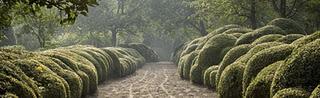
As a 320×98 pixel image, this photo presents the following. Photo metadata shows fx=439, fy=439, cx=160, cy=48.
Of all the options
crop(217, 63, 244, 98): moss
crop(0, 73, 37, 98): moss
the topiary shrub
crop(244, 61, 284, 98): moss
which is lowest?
the topiary shrub

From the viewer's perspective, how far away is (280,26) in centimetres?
2166

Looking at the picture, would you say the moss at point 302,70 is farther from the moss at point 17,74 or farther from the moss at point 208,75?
the moss at point 208,75

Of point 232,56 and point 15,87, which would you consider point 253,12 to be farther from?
point 15,87

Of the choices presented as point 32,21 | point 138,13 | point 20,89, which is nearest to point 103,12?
point 138,13

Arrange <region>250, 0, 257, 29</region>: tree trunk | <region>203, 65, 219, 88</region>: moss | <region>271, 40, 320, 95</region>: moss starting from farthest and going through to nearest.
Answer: <region>250, 0, 257, 29</region>: tree trunk, <region>203, 65, 219, 88</region>: moss, <region>271, 40, 320, 95</region>: moss

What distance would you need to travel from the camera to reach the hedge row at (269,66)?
30.5ft

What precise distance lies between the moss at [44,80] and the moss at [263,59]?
5.45 meters

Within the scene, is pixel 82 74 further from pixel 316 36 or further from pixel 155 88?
pixel 316 36

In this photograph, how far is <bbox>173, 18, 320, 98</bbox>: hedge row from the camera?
9.29 meters

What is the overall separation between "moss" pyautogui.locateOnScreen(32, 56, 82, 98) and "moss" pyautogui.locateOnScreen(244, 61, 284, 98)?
6.05 metres

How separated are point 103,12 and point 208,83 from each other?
40602mm

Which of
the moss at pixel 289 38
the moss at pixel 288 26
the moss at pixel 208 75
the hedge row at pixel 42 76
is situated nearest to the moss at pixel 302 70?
the hedge row at pixel 42 76

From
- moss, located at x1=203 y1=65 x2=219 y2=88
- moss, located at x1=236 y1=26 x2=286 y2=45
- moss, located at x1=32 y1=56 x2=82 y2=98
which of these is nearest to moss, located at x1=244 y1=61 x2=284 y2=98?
moss, located at x1=32 y1=56 x2=82 y2=98

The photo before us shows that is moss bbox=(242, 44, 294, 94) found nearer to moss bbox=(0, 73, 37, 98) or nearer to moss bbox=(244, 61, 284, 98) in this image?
moss bbox=(244, 61, 284, 98)
